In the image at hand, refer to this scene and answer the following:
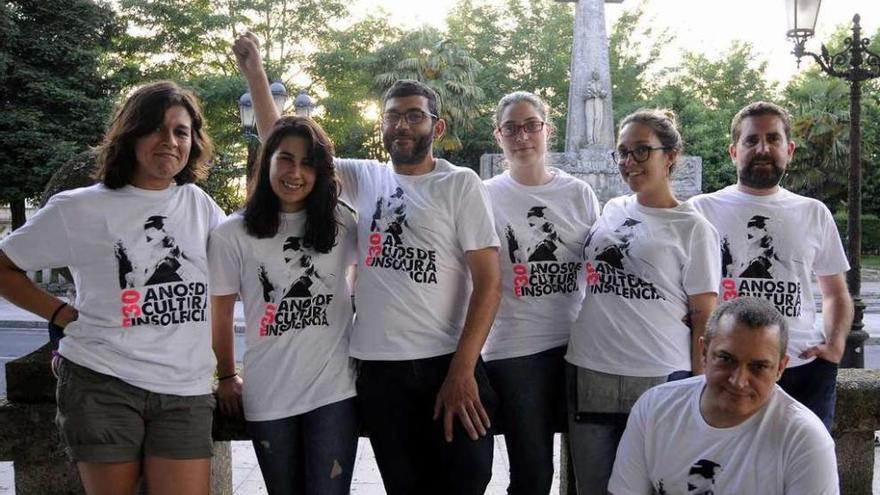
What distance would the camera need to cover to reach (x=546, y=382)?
2.74 meters

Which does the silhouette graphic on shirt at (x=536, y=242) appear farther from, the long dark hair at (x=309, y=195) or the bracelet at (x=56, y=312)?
the bracelet at (x=56, y=312)

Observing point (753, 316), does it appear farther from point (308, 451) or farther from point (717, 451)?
point (308, 451)

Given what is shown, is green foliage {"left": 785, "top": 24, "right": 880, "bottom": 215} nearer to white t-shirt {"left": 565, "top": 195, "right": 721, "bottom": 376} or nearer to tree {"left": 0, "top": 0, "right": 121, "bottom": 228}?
tree {"left": 0, "top": 0, "right": 121, "bottom": 228}

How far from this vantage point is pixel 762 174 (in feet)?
9.68

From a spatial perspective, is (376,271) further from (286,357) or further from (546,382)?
(546,382)

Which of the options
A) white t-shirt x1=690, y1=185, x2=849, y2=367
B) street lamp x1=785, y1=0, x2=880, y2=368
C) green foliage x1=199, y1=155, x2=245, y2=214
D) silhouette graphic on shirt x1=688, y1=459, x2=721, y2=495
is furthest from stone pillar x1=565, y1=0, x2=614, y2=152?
silhouette graphic on shirt x1=688, y1=459, x2=721, y2=495

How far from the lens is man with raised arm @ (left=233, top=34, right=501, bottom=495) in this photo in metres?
2.54

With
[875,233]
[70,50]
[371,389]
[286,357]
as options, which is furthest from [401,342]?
[875,233]

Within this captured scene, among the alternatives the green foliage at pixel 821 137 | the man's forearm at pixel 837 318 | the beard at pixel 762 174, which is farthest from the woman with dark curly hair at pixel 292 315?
the green foliage at pixel 821 137

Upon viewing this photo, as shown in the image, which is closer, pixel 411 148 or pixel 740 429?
pixel 740 429

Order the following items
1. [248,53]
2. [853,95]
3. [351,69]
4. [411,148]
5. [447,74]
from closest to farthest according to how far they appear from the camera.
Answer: [411,148]
[248,53]
[853,95]
[351,69]
[447,74]

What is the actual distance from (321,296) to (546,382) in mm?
872

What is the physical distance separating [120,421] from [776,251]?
94.7 inches

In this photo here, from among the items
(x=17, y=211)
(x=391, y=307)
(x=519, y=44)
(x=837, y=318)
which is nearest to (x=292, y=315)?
(x=391, y=307)
